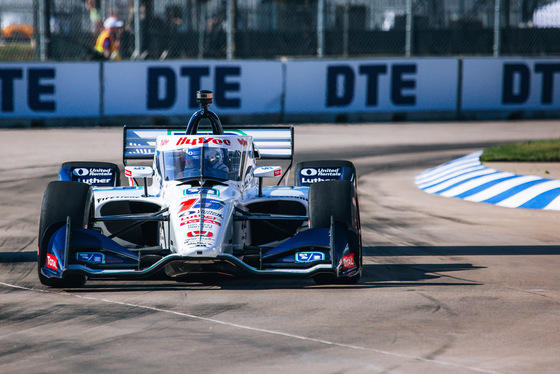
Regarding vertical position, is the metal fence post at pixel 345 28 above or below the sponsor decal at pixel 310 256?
above

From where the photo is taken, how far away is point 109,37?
22.9 m

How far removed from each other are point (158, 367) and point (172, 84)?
17.2 metres

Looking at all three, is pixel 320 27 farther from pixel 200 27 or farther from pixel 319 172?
pixel 319 172

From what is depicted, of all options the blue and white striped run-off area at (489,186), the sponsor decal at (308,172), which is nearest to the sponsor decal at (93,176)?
the sponsor decal at (308,172)

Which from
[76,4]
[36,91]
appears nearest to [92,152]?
[36,91]

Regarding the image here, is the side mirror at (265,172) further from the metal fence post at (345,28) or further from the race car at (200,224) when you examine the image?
the metal fence post at (345,28)

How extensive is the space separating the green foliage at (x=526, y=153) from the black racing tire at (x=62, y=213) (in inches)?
353

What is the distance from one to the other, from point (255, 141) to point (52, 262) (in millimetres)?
3348

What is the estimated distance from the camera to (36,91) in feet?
69.2

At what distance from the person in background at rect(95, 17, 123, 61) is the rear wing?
1357cm

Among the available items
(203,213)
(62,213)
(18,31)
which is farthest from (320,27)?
(62,213)

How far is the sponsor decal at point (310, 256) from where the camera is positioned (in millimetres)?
6906

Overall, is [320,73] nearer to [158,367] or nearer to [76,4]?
[76,4]

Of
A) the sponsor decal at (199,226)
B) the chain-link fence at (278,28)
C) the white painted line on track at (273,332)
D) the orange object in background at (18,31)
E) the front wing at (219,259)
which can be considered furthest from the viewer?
the chain-link fence at (278,28)
